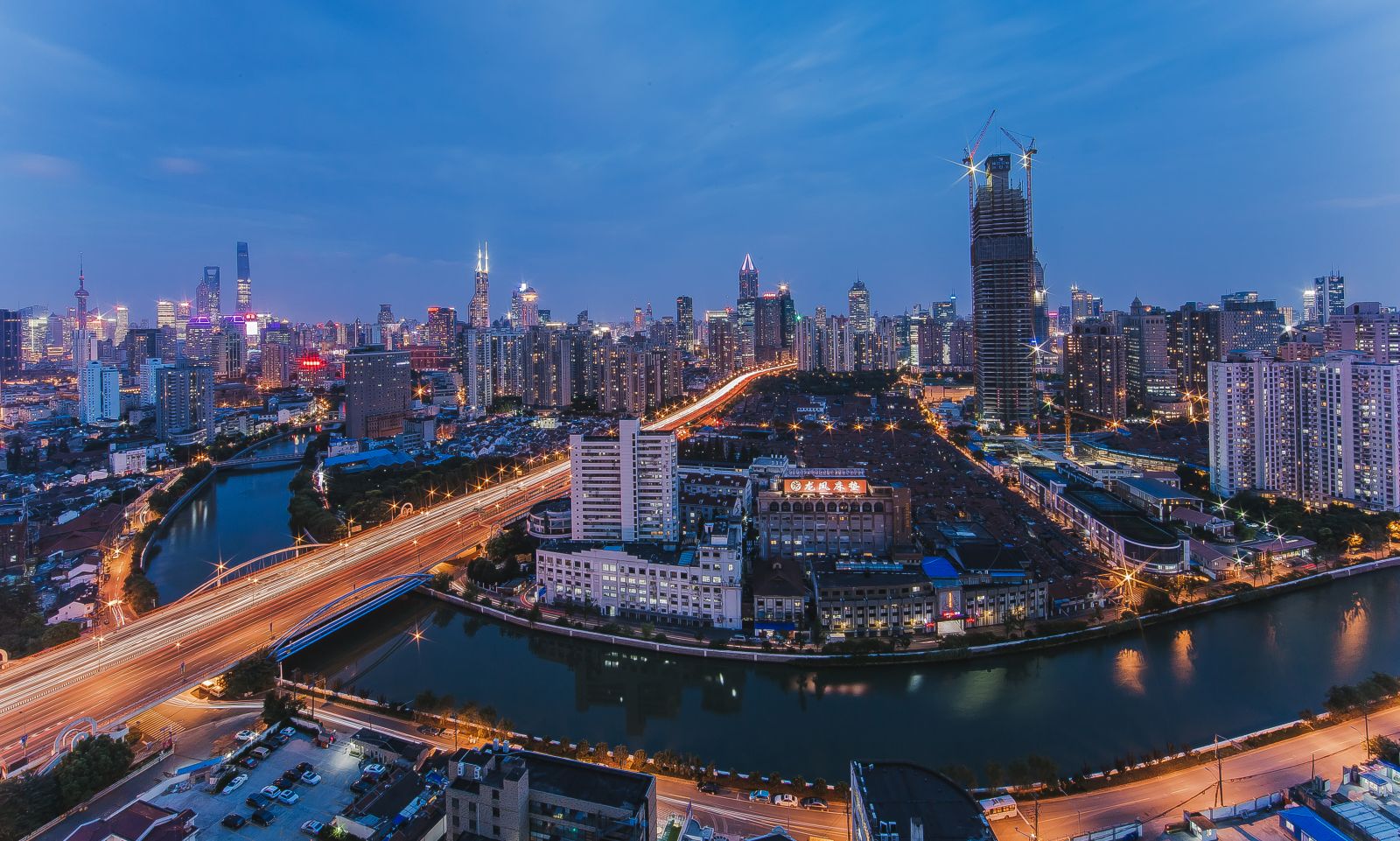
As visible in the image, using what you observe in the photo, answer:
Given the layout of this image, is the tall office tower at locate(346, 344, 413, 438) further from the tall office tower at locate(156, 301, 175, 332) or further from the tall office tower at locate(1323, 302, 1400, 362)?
the tall office tower at locate(156, 301, 175, 332)

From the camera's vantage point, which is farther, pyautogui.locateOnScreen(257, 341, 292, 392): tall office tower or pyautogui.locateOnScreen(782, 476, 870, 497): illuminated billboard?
pyautogui.locateOnScreen(257, 341, 292, 392): tall office tower

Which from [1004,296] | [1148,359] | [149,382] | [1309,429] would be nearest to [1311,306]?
[1148,359]

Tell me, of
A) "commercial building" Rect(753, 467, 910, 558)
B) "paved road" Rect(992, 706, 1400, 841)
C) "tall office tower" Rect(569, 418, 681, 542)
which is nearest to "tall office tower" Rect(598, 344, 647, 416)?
"tall office tower" Rect(569, 418, 681, 542)

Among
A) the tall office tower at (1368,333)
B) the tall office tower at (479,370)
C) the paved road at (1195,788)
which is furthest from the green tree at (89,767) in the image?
the tall office tower at (479,370)

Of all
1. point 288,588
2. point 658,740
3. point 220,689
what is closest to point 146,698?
point 220,689

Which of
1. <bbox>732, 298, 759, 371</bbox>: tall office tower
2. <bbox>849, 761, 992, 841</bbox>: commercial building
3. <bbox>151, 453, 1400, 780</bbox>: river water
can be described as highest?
<bbox>732, 298, 759, 371</bbox>: tall office tower

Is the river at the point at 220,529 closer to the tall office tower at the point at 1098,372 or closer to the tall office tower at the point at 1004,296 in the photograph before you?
the tall office tower at the point at 1004,296

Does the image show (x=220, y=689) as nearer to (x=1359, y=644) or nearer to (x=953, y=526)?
(x=953, y=526)
